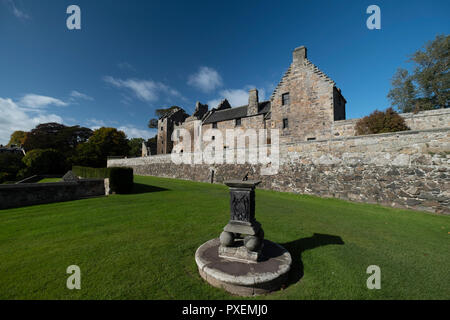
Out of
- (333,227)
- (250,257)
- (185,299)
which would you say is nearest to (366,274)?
(250,257)

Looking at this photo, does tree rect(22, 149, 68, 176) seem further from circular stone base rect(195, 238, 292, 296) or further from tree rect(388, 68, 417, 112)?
tree rect(388, 68, 417, 112)

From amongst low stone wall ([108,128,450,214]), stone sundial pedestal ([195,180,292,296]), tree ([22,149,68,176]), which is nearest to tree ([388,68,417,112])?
low stone wall ([108,128,450,214])

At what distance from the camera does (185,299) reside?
8.77ft

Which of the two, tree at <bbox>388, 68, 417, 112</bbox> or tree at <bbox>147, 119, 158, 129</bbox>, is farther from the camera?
tree at <bbox>147, 119, 158, 129</bbox>

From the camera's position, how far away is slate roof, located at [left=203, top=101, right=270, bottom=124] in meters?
23.7

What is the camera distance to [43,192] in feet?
31.8

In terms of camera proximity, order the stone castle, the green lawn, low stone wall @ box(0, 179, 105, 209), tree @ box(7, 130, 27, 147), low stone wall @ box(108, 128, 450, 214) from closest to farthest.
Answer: the green lawn
low stone wall @ box(108, 128, 450, 214)
the stone castle
low stone wall @ box(0, 179, 105, 209)
tree @ box(7, 130, 27, 147)

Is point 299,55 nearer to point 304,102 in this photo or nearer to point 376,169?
point 304,102

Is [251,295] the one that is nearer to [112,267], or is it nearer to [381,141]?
[112,267]

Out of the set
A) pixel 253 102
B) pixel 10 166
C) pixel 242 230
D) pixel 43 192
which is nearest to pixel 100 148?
pixel 10 166

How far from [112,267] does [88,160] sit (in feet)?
137

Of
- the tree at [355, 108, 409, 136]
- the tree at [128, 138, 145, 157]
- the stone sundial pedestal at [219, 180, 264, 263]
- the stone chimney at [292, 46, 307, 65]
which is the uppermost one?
the stone chimney at [292, 46, 307, 65]

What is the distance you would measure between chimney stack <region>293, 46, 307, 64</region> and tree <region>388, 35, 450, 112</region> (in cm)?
1506

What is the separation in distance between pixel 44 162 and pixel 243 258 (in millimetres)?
36090
